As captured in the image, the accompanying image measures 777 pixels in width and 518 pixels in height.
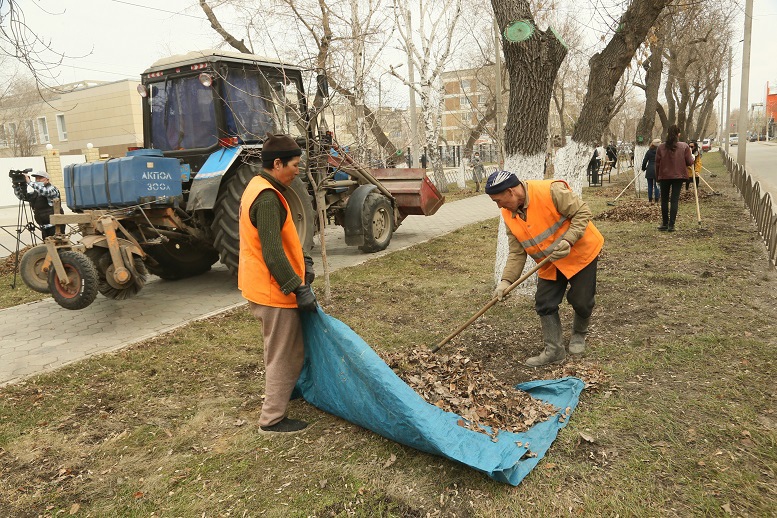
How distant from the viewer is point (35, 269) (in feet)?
17.2

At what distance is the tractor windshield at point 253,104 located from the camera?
6.59 m

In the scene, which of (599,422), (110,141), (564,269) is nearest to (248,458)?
(599,422)

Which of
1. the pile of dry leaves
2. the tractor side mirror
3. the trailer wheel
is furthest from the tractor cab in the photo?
the pile of dry leaves

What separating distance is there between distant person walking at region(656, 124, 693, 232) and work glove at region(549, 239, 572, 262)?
624 cm

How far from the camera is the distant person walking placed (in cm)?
872

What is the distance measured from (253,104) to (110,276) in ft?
9.16

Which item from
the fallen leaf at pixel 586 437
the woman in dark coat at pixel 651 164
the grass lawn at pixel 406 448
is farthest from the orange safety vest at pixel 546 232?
the woman in dark coat at pixel 651 164

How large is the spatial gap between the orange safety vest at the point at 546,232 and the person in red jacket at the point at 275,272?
5.27 feet

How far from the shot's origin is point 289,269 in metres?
2.93

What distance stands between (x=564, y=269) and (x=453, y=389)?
1232mm

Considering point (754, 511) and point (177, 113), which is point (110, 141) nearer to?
point (177, 113)

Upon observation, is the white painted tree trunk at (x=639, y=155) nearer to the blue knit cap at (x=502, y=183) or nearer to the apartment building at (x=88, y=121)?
the blue knit cap at (x=502, y=183)

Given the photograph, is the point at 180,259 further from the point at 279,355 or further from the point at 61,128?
the point at 61,128

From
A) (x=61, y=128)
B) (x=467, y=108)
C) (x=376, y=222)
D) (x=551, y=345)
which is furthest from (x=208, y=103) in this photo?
(x=467, y=108)
